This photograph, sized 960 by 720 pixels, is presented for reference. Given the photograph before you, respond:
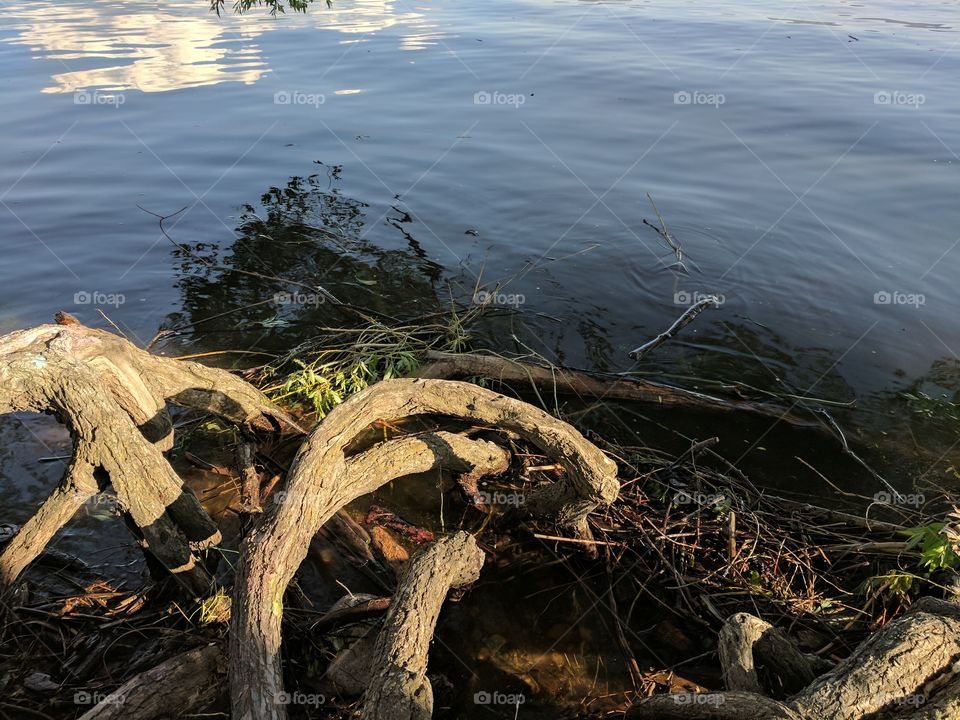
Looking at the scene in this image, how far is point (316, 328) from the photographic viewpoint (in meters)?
6.70

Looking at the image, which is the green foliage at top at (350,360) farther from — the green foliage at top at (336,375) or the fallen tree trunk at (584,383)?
the fallen tree trunk at (584,383)

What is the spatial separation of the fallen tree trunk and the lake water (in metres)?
0.21

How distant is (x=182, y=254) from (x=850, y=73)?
13.5 m

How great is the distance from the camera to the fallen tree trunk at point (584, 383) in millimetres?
5457

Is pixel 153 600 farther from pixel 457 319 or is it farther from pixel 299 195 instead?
pixel 299 195

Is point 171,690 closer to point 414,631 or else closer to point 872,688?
point 414,631

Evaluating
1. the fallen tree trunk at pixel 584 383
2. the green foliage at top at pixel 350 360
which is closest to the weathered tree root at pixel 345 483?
the fallen tree trunk at pixel 584 383

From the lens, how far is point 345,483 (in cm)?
362

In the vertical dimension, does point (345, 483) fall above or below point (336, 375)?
above

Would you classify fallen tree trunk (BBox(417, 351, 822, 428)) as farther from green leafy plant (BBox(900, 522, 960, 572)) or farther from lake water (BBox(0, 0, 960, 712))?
green leafy plant (BBox(900, 522, 960, 572))

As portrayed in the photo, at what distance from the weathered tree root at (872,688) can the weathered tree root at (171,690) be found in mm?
1855

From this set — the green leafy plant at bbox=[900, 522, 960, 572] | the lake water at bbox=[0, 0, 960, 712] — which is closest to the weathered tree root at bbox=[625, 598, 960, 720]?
the green leafy plant at bbox=[900, 522, 960, 572]

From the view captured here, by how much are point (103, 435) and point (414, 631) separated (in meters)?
1.68

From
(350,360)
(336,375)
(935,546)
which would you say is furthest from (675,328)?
(935,546)
